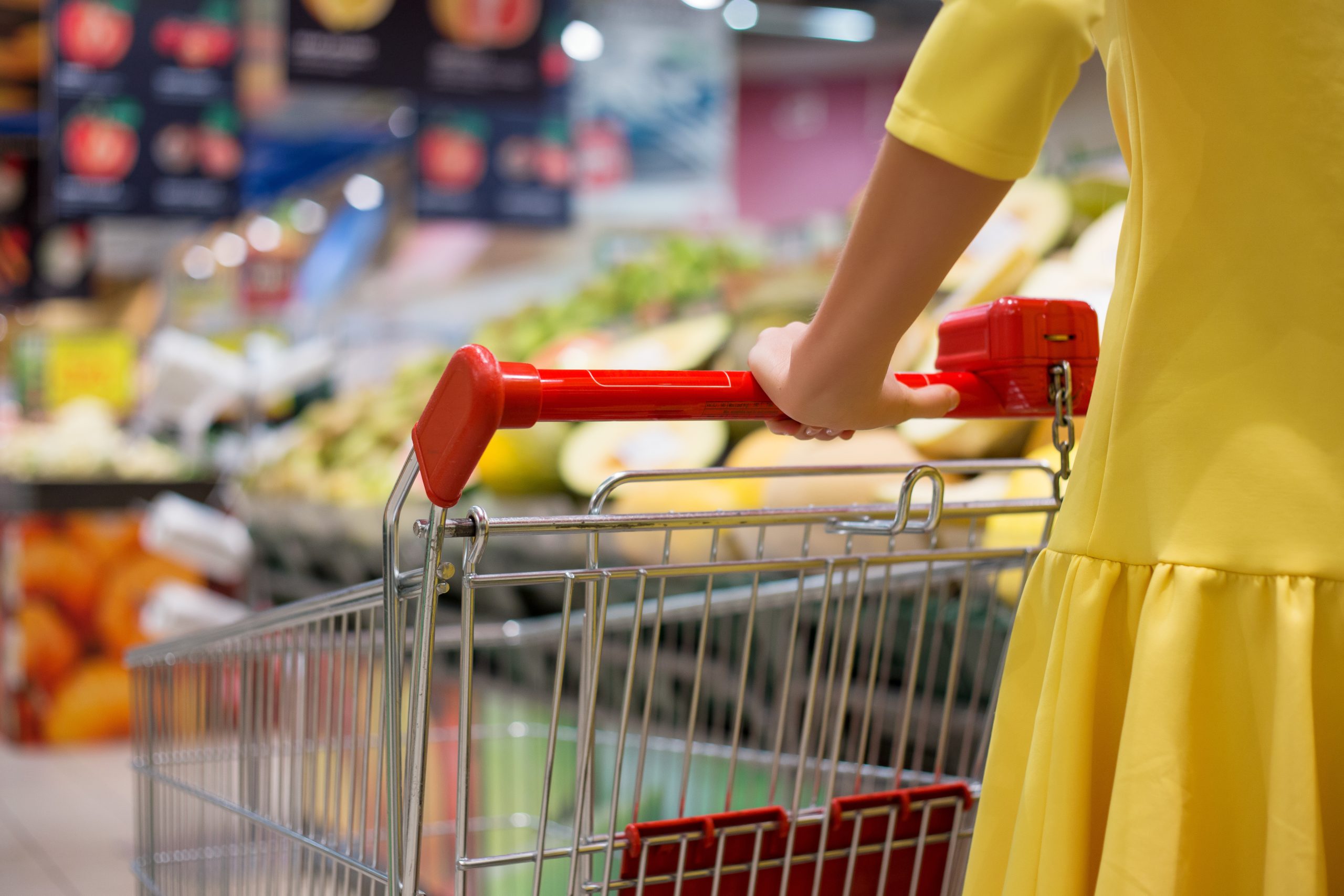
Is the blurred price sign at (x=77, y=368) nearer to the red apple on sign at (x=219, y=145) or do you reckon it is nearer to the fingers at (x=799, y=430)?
the red apple on sign at (x=219, y=145)

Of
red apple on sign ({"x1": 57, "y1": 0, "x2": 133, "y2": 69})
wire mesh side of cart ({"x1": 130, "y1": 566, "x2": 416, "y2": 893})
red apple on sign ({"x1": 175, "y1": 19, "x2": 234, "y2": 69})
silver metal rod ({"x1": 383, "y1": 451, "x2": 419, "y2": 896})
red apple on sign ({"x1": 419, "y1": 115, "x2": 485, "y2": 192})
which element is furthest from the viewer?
red apple on sign ({"x1": 419, "y1": 115, "x2": 485, "y2": 192})

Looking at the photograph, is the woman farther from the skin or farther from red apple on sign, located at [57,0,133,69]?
red apple on sign, located at [57,0,133,69]

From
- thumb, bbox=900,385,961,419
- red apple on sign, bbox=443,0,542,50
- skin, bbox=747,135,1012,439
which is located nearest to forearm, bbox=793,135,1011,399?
skin, bbox=747,135,1012,439

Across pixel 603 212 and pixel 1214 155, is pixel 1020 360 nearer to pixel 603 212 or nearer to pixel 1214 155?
pixel 1214 155

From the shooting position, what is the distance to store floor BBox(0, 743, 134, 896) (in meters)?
3.44

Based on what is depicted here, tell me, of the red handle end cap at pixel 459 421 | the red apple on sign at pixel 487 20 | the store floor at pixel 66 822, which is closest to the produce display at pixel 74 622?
the store floor at pixel 66 822

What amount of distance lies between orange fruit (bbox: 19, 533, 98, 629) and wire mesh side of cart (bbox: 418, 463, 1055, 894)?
9.10 feet

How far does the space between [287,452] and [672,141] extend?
482 centimetres

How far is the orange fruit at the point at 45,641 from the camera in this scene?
5039mm

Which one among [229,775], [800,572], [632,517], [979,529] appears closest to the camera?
[632,517]

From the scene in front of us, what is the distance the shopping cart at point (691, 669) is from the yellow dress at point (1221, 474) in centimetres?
28

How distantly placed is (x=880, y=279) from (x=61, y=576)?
5.07 m

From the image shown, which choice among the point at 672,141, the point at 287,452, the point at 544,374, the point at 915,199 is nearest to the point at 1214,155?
the point at 915,199

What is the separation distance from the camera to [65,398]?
6395mm
